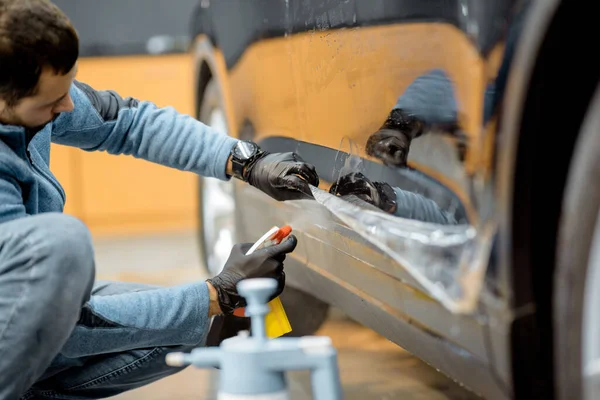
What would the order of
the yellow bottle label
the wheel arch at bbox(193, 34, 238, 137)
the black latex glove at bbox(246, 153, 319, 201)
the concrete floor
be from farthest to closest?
1. the wheel arch at bbox(193, 34, 238, 137)
2. the concrete floor
3. the black latex glove at bbox(246, 153, 319, 201)
4. the yellow bottle label

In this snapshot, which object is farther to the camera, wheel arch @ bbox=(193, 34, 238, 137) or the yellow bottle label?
wheel arch @ bbox=(193, 34, 238, 137)

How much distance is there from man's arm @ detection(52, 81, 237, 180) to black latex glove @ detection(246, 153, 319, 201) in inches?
3.0

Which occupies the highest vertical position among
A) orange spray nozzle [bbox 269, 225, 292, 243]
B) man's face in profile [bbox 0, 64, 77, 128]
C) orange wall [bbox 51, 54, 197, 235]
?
man's face in profile [bbox 0, 64, 77, 128]

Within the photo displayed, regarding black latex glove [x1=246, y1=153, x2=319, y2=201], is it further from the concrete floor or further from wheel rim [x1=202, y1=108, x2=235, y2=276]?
wheel rim [x1=202, y1=108, x2=235, y2=276]

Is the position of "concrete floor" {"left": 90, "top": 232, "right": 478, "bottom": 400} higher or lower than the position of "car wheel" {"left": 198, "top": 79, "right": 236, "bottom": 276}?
lower

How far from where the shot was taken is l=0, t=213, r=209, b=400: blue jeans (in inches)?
44.7

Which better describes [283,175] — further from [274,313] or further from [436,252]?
[436,252]

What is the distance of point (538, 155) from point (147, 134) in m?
0.89

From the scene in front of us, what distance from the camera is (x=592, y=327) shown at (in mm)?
873

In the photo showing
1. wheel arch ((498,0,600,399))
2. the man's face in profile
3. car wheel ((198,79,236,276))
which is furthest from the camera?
car wheel ((198,79,236,276))

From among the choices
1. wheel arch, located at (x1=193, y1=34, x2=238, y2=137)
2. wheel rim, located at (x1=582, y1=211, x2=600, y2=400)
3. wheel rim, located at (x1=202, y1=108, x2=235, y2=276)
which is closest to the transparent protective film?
wheel rim, located at (x1=582, y1=211, x2=600, y2=400)

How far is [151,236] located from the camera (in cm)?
421

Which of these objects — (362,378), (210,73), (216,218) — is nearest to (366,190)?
(362,378)

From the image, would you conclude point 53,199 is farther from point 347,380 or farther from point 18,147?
point 347,380
